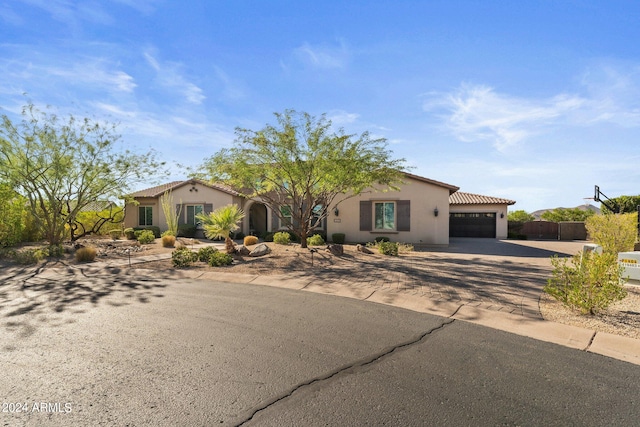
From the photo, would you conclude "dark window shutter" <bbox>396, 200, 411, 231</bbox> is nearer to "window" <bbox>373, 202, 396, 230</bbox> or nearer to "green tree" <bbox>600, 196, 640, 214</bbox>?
"window" <bbox>373, 202, 396, 230</bbox>

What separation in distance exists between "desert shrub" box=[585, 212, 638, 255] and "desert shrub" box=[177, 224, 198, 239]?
21.2 m

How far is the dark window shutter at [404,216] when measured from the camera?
61.5 ft

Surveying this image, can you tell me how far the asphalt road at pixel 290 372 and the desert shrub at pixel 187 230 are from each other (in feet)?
53.7

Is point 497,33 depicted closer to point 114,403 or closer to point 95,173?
point 114,403

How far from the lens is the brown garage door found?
85.1 feet

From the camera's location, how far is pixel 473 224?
26.4 metres

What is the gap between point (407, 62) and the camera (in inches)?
393

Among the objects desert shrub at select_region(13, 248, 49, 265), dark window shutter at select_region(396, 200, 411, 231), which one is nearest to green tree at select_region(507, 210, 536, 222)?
dark window shutter at select_region(396, 200, 411, 231)

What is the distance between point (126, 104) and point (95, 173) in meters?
5.23

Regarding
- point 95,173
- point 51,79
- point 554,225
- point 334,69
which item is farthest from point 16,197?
point 554,225

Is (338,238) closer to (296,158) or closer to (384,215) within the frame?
(384,215)

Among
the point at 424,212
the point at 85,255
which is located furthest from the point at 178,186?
the point at 424,212

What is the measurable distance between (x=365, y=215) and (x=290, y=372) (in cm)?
1618

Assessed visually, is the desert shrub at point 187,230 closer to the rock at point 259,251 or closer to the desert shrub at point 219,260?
the rock at point 259,251
